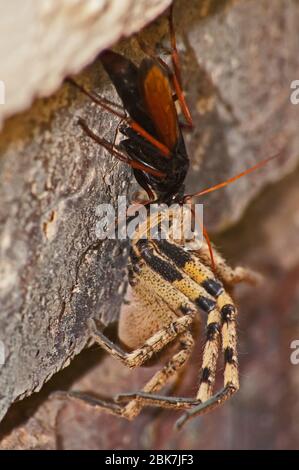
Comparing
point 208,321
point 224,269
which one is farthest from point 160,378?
point 224,269

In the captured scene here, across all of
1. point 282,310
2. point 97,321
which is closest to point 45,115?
point 97,321

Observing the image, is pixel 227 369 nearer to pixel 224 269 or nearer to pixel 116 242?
pixel 224 269

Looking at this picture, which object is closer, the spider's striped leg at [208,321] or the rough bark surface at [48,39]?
the rough bark surface at [48,39]

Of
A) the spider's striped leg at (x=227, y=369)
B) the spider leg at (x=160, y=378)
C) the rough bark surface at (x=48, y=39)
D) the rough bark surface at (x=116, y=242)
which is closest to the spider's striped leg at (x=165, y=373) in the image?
the spider leg at (x=160, y=378)

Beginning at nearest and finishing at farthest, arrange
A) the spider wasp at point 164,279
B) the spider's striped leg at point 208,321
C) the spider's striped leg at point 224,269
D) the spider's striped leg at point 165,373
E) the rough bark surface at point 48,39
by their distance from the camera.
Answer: the rough bark surface at point 48,39, the spider wasp at point 164,279, the spider's striped leg at point 208,321, the spider's striped leg at point 165,373, the spider's striped leg at point 224,269

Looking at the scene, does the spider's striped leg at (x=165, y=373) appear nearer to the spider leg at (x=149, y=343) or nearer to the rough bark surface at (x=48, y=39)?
the spider leg at (x=149, y=343)

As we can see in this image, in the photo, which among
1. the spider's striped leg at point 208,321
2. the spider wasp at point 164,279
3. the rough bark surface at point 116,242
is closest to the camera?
the rough bark surface at point 116,242
